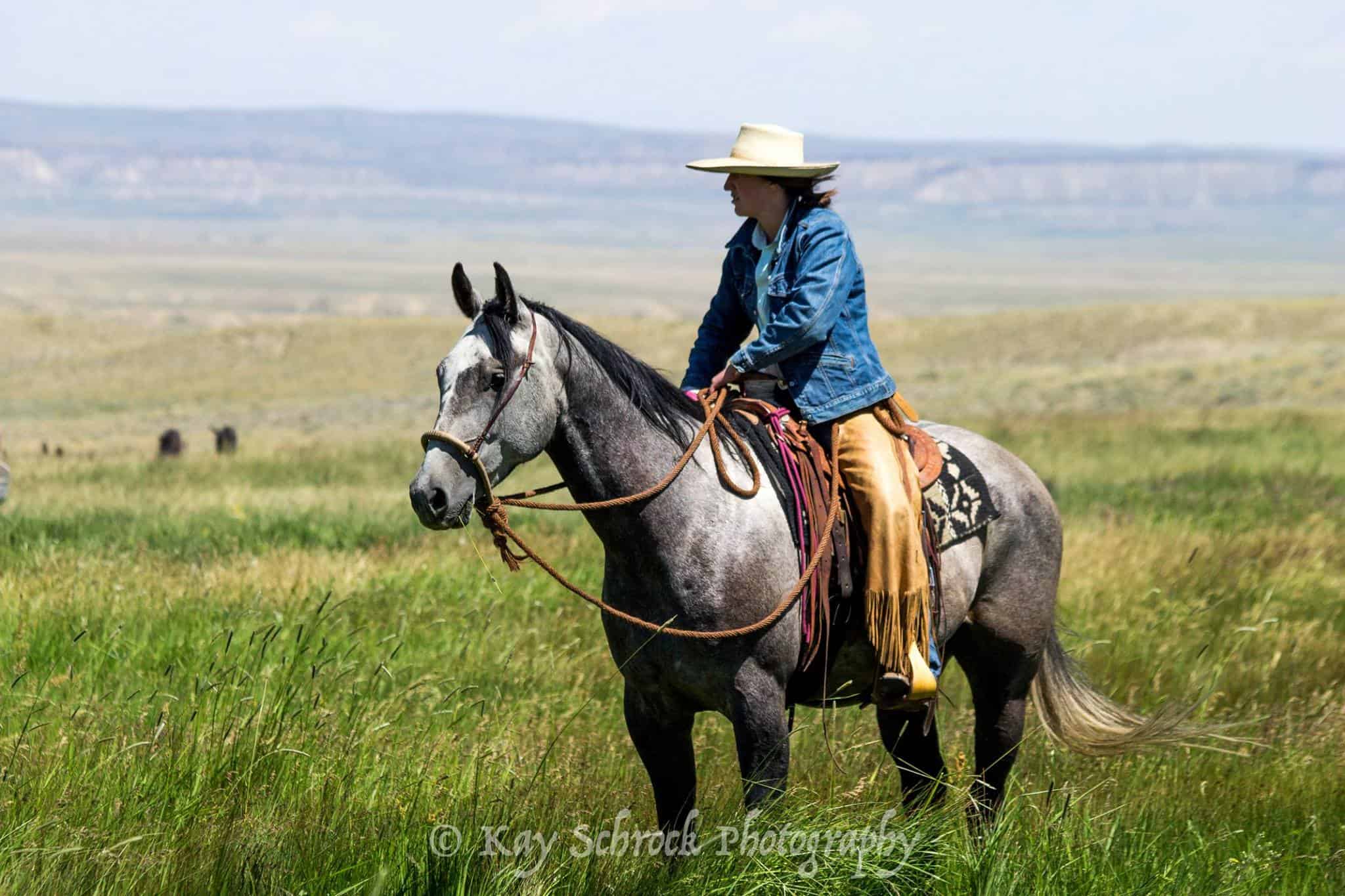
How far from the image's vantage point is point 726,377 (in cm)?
539

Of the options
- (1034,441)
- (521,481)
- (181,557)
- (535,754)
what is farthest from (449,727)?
(1034,441)

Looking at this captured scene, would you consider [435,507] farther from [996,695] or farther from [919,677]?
[996,695]

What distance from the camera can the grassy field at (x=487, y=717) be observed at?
15.0ft

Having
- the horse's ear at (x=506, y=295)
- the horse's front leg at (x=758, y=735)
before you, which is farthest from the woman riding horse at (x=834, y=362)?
the horse's ear at (x=506, y=295)

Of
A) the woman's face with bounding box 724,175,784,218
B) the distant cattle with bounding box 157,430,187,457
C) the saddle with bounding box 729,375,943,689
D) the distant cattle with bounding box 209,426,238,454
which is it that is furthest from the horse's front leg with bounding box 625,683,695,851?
the distant cattle with bounding box 209,426,238,454

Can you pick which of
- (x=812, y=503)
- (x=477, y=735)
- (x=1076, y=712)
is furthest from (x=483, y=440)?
(x=1076, y=712)

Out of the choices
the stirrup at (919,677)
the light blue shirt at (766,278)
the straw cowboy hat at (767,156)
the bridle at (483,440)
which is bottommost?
the stirrup at (919,677)

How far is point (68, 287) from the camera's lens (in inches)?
5418

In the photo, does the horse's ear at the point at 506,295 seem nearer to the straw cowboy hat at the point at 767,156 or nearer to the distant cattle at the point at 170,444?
the straw cowboy hat at the point at 767,156

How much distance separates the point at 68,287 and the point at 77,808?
144285 mm

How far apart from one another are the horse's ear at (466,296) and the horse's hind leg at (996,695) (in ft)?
8.58

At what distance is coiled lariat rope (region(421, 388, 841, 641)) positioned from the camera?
→ 4.54 metres

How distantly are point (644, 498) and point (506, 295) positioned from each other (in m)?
0.83

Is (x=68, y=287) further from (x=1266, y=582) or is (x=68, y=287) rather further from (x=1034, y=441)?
(x=1266, y=582)
